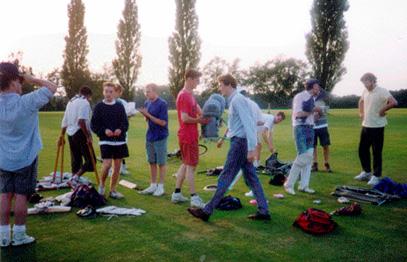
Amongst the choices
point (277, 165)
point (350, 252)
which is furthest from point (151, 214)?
point (277, 165)

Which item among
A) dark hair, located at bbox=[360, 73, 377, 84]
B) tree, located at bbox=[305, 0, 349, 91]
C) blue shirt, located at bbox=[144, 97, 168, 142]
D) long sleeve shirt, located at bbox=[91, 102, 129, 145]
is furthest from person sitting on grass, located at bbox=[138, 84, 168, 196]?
tree, located at bbox=[305, 0, 349, 91]

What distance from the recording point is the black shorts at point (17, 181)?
16.1 ft

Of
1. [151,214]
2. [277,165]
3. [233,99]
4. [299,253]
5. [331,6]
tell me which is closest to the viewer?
[299,253]

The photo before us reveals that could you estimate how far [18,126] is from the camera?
481 centimetres

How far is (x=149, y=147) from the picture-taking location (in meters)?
7.82

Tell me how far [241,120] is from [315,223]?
184 centimetres

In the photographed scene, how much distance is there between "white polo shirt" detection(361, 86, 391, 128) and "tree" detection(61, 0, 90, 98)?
147 ft

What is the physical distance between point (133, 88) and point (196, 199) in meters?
42.1

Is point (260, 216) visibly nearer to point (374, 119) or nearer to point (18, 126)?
point (18, 126)

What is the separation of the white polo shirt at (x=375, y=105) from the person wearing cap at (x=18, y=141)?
23.8ft

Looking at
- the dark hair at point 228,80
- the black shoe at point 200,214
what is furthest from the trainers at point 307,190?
the dark hair at point 228,80

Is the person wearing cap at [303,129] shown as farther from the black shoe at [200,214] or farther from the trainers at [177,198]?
the black shoe at [200,214]

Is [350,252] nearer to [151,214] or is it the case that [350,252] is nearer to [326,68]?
[151,214]

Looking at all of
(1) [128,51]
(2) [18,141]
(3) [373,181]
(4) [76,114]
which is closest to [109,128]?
(4) [76,114]
